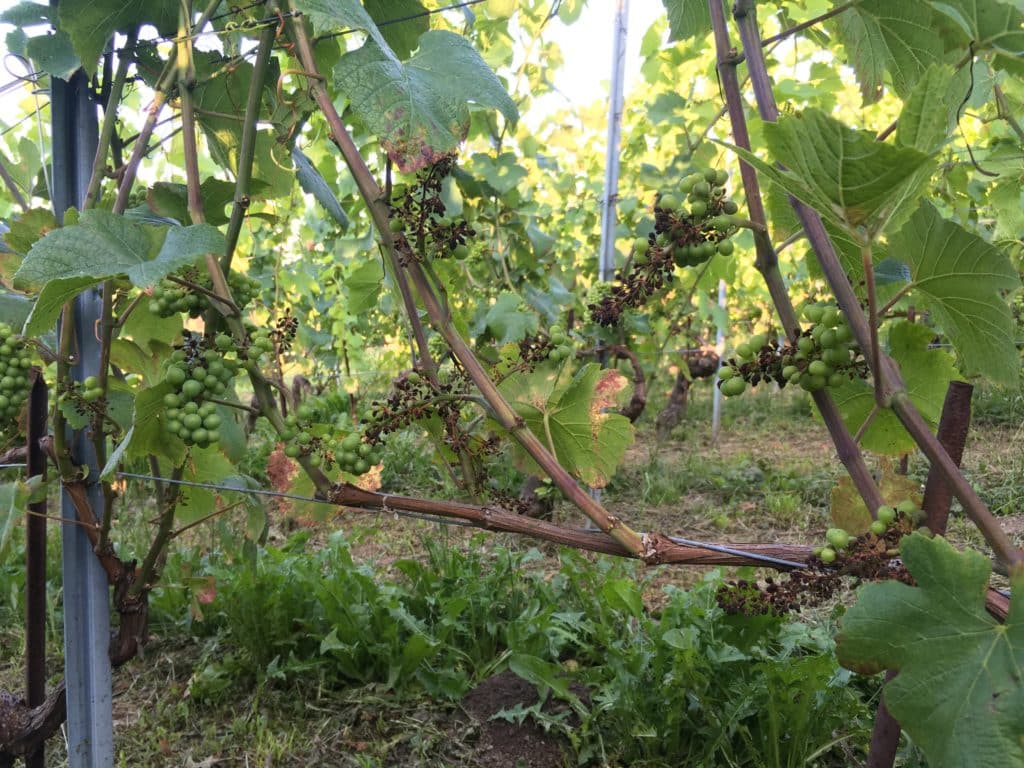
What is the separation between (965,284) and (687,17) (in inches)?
30.6

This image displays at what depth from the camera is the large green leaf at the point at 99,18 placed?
4.44ft

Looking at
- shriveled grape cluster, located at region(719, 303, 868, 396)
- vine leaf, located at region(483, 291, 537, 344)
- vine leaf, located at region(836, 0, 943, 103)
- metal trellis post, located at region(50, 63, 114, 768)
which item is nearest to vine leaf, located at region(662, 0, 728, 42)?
vine leaf, located at region(836, 0, 943, 103)

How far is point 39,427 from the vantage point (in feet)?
5.12

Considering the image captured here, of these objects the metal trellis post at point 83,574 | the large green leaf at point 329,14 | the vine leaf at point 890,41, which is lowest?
the metal trellis post at point 83,574

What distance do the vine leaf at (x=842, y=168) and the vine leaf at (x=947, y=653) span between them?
35cm

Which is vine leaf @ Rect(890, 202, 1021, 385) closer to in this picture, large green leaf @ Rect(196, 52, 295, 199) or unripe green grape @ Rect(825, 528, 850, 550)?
unripe green grape @ Rect(825, 528, 850, 550)

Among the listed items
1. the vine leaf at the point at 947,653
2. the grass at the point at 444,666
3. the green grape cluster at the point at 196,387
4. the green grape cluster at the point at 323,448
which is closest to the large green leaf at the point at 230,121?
the green grape cluster at the point at 196,387

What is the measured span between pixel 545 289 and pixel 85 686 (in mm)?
2996

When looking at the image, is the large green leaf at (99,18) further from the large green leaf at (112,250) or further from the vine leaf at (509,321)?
the vine leaf at (509,321)

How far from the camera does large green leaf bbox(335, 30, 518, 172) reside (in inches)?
37.5

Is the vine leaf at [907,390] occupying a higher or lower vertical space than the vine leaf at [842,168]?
lower

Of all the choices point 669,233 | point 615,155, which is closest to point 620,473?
point 615,155

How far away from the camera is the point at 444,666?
2268mm

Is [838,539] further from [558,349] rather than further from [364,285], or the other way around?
[364,285]
